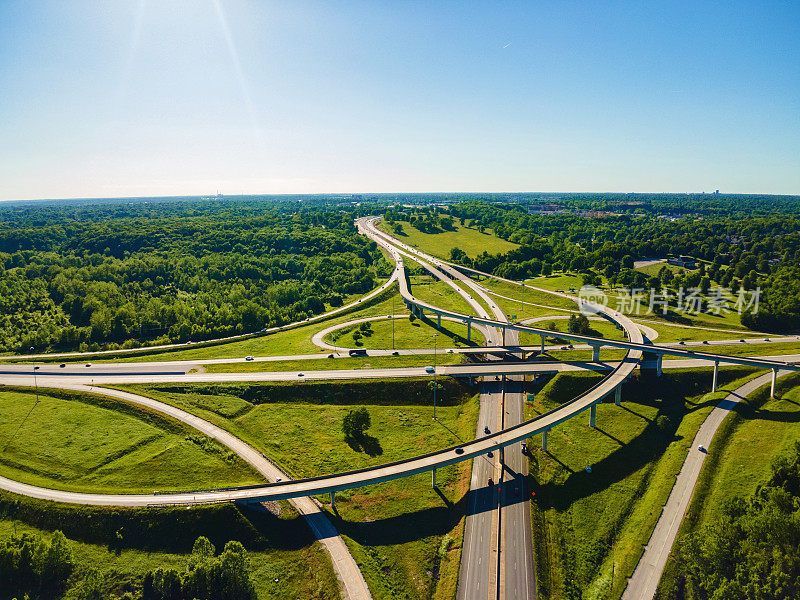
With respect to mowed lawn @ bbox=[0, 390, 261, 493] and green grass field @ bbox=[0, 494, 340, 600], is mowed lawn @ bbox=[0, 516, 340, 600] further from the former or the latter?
mowed lawn @ bbox=[0, 390, 261, 493]

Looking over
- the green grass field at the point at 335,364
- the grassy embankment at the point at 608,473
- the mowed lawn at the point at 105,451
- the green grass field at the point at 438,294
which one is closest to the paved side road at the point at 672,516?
the grassy embankment at the point at 608,473

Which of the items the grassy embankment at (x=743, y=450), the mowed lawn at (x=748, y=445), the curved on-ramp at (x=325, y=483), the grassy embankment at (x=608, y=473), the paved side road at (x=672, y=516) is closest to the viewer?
the paved side road at (x=672, y=516)

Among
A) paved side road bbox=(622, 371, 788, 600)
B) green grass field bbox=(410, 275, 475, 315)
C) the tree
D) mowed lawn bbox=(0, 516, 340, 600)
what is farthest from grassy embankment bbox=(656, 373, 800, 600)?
green grass field bbox=(410, 275, 475, 315)

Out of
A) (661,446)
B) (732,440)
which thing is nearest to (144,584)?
(661,446)

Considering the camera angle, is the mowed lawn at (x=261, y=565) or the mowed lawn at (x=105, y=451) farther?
the mowed lawn at (x=105, y=451)

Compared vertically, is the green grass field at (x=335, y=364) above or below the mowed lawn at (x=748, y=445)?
above

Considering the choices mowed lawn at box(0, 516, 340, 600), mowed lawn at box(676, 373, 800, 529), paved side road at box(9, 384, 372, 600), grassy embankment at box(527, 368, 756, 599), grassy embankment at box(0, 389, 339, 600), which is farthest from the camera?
mowed lawn at box(676, 373, 800, 529)

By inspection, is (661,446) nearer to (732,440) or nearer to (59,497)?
(732,440)

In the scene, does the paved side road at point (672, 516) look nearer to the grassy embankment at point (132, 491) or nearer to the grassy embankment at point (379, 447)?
the grassy embankment at point (379, 447)
